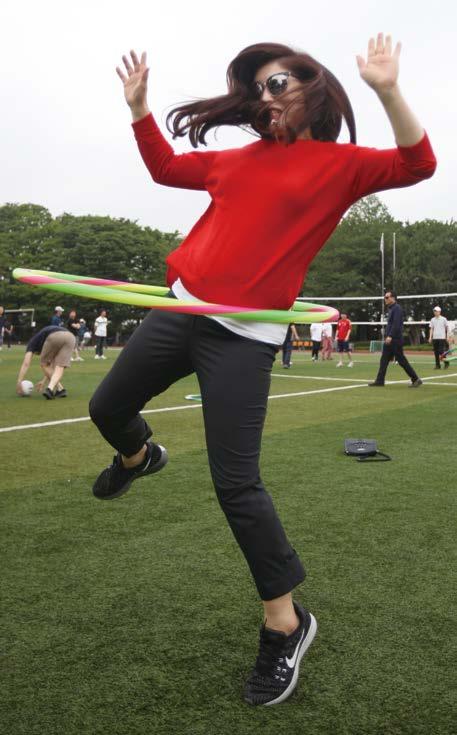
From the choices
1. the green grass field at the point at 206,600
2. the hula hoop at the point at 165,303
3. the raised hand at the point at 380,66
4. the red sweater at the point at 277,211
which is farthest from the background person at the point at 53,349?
the raised hand at the point at 380,66

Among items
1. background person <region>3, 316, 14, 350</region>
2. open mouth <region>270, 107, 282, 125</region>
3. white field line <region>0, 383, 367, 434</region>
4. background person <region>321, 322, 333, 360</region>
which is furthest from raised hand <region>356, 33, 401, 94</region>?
background person <region>3, 316, 14, 350</region>

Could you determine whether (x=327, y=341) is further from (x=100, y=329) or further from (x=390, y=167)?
(x=390, y=167)

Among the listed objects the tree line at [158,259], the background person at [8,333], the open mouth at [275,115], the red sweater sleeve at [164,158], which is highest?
the tree line at [158,259]

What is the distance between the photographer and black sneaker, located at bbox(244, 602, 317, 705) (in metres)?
2.45

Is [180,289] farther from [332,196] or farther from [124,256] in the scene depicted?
[124,256]

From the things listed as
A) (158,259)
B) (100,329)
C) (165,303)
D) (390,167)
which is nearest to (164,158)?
(165,303)

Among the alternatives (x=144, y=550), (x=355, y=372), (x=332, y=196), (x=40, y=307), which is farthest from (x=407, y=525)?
(x=40, y=307)

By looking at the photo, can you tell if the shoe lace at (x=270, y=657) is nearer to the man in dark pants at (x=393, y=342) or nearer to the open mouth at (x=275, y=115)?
the open mouth at (x=275, y=115)

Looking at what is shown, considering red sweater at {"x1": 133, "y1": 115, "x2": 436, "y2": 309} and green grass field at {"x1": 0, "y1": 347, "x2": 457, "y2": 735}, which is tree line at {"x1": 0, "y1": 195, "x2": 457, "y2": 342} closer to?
green grass field at {"x1": 0, "y1": 347, "x2": 457, "y2": 735}

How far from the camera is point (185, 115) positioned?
113 inches

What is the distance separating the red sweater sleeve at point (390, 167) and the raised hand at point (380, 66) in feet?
0.69

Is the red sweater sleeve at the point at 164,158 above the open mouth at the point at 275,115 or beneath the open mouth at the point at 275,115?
beneath

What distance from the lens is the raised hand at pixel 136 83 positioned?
2867mm

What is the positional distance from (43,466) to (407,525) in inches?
135
